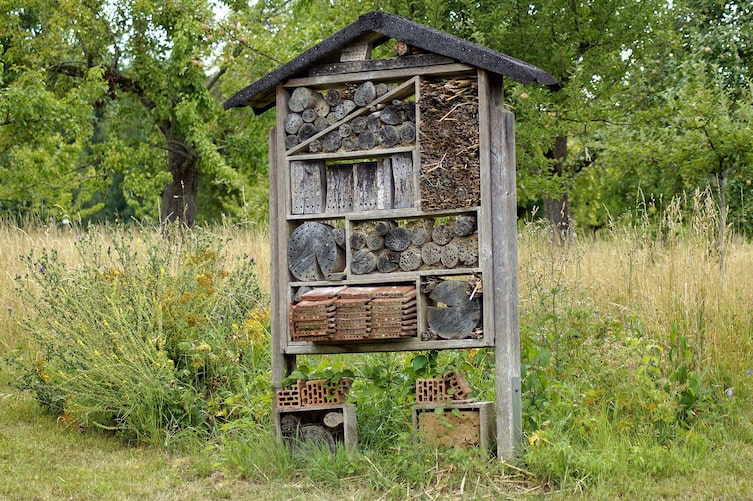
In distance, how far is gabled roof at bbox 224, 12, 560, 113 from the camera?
5.17 m

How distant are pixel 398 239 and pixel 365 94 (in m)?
0.87

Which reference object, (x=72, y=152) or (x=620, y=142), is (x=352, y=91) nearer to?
(x=620, y=142)

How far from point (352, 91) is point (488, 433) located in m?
2.14

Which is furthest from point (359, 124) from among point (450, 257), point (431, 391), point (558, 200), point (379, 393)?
point (558, 200)

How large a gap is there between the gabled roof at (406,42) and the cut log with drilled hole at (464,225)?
82cm

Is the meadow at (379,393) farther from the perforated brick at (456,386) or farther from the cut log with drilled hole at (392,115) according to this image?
the cut log with drilled hole at (392,115)

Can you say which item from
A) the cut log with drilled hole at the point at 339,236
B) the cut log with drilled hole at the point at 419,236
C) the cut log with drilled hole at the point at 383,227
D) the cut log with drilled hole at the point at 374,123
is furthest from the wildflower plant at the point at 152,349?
the cut log with drilled hole at the point at 374,123

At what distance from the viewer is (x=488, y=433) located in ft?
17.7

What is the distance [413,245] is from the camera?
17.8ft

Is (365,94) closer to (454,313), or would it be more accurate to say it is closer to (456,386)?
(454,313)

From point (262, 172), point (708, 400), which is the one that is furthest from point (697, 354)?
point (262, 172)

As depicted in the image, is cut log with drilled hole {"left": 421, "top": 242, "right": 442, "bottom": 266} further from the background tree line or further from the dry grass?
the dry grass

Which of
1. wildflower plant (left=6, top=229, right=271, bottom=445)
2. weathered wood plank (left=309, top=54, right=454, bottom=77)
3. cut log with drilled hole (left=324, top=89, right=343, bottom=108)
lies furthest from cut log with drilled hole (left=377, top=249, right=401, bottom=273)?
wildflower plant (left=6, top=229, right=271, bottom=445)

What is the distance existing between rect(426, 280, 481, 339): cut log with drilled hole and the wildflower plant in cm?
145
